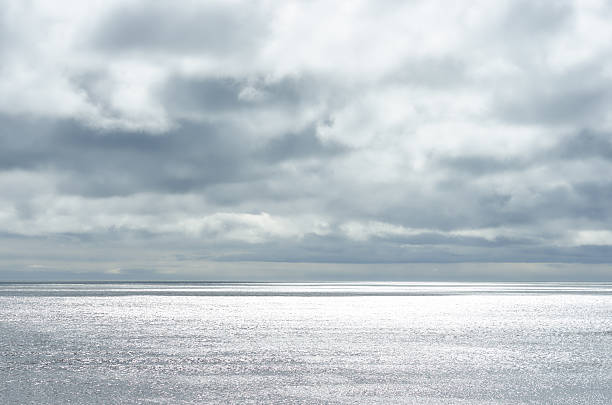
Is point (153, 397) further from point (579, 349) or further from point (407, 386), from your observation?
point (579, 349)

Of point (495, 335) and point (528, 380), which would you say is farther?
point (495, 335)

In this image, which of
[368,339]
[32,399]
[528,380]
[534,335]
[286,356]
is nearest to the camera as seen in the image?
[32,399]

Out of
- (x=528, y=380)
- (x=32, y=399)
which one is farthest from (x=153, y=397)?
(x=528, y=380)

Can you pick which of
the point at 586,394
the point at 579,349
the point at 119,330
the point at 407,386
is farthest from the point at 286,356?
the point at 119,330

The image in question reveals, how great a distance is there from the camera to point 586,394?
69.2 ft

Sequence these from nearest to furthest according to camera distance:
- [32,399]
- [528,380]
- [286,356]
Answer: [32,399], [528,380], [286,356]

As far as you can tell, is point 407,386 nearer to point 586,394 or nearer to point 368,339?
point 586,394

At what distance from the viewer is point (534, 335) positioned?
153 ft

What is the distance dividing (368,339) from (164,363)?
17172 mm

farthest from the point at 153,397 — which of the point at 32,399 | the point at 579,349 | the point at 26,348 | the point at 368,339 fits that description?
the point at 579,349

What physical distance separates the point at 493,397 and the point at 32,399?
1548 cm

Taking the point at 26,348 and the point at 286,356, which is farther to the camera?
the point at 26,348

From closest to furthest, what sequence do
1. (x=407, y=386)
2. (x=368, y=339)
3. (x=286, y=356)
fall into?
(x=407, y=386) → (x=286, y=356) → (x=368, y=339)

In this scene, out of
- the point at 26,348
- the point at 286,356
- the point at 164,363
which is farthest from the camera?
the point at 26,348
